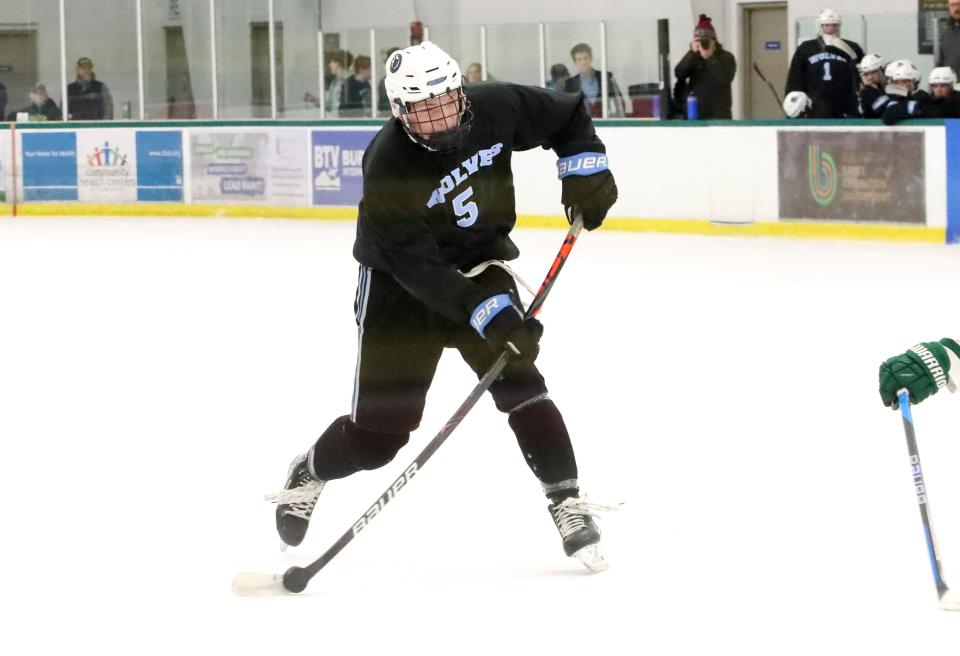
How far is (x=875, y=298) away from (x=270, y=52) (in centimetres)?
872

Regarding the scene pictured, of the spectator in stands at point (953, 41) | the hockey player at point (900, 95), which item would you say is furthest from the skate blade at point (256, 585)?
the spectator in stands at point (953, 41)

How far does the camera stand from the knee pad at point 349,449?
3.42m

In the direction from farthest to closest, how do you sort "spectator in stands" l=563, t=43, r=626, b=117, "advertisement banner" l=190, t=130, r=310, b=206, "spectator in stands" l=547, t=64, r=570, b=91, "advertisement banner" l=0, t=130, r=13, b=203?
1. "advertisement banner" l=0, t=130, r=13, b=203
2. "spectator in stands" l=547, t=64, r=570, b=91
3. "spectator in stands" l=563, t=43, r=626, b=117
4. "advertisement banner" l=190, t=130, r=310, b=206

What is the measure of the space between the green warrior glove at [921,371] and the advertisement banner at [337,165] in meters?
9.03

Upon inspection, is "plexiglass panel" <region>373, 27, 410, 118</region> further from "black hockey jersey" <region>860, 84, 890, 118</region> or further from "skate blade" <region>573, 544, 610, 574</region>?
"skate blade" <region>573, 544, 610, 574</region>

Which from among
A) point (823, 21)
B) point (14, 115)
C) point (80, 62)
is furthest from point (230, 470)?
point (14, 115)

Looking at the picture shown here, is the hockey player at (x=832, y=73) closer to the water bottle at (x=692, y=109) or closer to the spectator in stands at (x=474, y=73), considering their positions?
the water bottle at (x=692, y=109)

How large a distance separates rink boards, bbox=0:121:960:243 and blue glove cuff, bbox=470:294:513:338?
22.0ft

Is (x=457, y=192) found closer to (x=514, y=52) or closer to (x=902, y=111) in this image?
(x=902, y=111)

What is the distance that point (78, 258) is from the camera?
9.70 m

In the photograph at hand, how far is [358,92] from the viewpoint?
45.7 feet

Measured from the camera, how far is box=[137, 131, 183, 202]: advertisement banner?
12.8 meters

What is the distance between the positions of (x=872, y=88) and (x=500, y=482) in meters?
6.26

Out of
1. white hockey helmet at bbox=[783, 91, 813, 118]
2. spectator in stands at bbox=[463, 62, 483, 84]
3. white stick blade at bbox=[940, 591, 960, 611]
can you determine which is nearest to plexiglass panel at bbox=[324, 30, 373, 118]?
spectator in stands at bbox=[463, 62, 483, 84]
